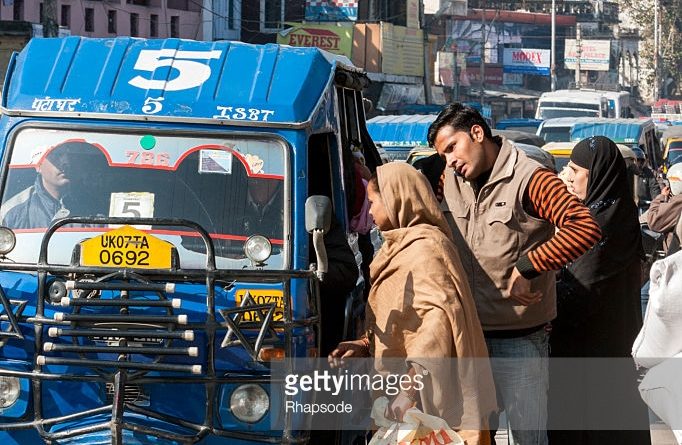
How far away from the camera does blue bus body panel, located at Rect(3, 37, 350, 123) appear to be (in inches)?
233

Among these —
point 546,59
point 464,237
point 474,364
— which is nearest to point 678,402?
point 474,364

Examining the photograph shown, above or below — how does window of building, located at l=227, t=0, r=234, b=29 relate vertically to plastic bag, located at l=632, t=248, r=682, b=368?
above

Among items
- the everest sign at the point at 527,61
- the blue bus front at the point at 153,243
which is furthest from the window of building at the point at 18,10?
the everest sign at the point at 527,61

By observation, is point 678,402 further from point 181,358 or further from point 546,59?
point 546,59

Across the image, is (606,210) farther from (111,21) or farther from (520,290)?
(111,21)

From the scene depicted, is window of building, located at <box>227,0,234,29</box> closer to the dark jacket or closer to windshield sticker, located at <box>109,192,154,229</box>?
the dark jacket

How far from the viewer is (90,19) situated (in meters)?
38.0

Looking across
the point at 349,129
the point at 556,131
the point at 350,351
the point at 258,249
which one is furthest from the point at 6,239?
the point at 556,131

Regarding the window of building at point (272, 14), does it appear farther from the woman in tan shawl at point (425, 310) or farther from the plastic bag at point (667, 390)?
the plastic bag at point (667, 390)

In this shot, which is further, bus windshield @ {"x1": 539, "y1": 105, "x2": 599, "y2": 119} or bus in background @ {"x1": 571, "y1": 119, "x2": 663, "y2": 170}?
bus windshield @ {"x1": 539, "y1": 105, "x2": 599, "y2": 119}

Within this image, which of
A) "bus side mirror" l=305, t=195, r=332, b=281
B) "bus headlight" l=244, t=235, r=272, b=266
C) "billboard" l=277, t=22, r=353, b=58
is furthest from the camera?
"billboard" l=277, t=22, r=353, b=58

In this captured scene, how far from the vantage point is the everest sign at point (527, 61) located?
7762 centimetres

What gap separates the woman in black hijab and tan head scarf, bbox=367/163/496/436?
122 cm

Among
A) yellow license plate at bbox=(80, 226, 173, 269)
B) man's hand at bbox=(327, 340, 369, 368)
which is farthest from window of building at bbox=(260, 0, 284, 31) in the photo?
man's hand at bbox=(327, 340, 369, 368)
